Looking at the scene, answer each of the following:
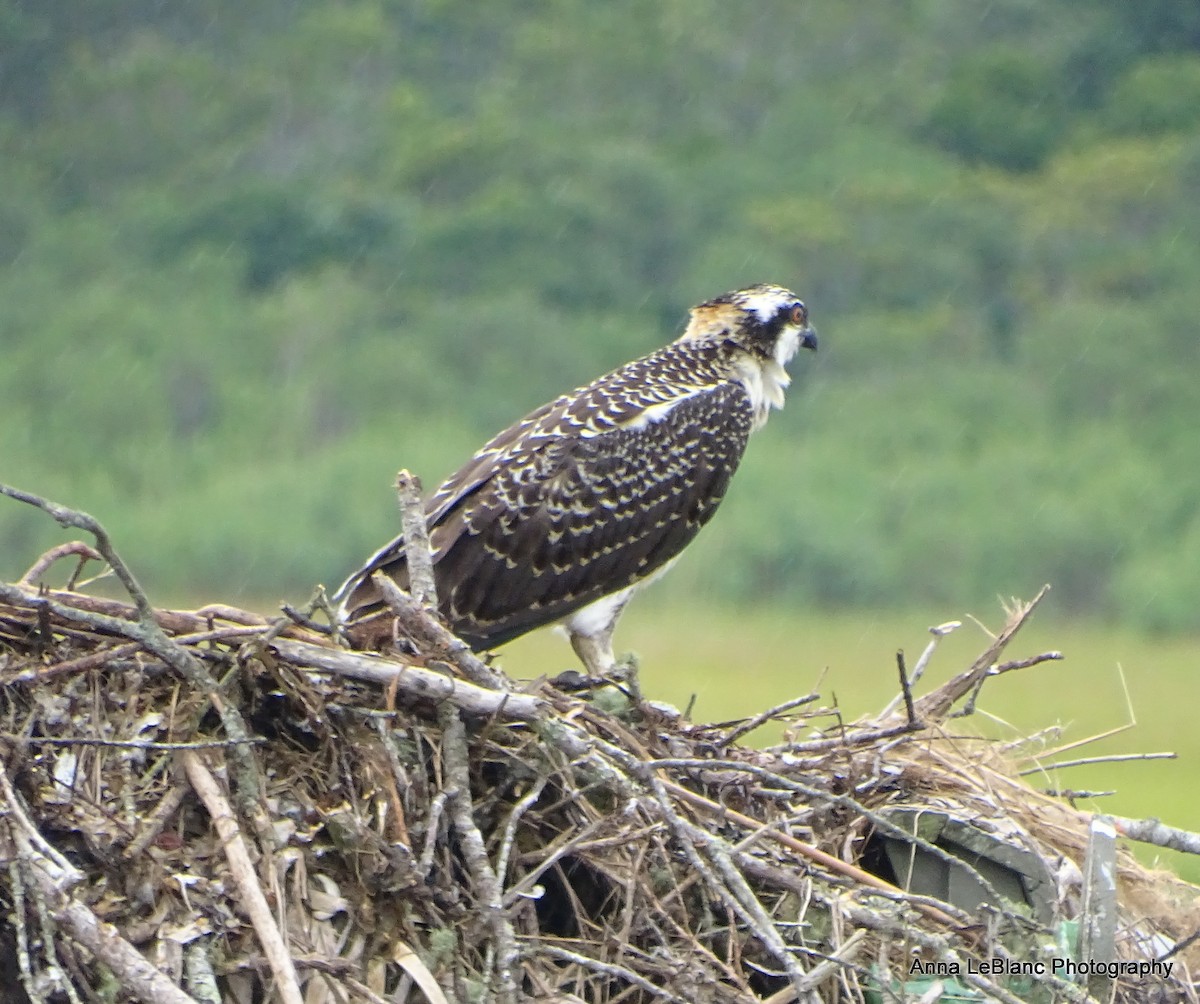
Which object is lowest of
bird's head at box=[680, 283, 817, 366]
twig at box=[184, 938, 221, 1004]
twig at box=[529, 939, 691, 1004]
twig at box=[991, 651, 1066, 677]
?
twig at box=[184, 938, 221, 1004]

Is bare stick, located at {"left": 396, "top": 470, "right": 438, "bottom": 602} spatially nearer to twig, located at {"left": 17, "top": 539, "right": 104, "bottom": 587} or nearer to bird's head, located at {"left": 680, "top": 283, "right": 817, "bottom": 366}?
twig, located at {"left": 17, "top": 539, "right": 104, "bottom": 587}

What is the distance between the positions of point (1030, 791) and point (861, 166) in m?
40.0

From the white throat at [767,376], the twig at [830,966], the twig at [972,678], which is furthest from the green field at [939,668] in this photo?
the twig at [830,966]

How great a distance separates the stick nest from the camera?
4.39 metres

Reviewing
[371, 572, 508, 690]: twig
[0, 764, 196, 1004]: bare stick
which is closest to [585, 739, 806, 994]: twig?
[371, 572, 508, 690]: twig

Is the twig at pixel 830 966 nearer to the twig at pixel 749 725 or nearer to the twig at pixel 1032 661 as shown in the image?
the twig at pixel 749 725

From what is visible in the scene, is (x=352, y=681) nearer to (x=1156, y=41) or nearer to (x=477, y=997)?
(x=477, y=997)

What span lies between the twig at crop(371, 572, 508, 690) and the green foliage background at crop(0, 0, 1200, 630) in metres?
25.5

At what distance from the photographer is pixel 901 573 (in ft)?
113

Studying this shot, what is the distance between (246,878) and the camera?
14.4 feet

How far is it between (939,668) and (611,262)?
13.0 meters

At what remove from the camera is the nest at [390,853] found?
4.39m

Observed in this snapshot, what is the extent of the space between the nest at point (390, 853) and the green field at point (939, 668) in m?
23.3

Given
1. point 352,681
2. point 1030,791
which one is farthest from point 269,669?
point 1030,791
